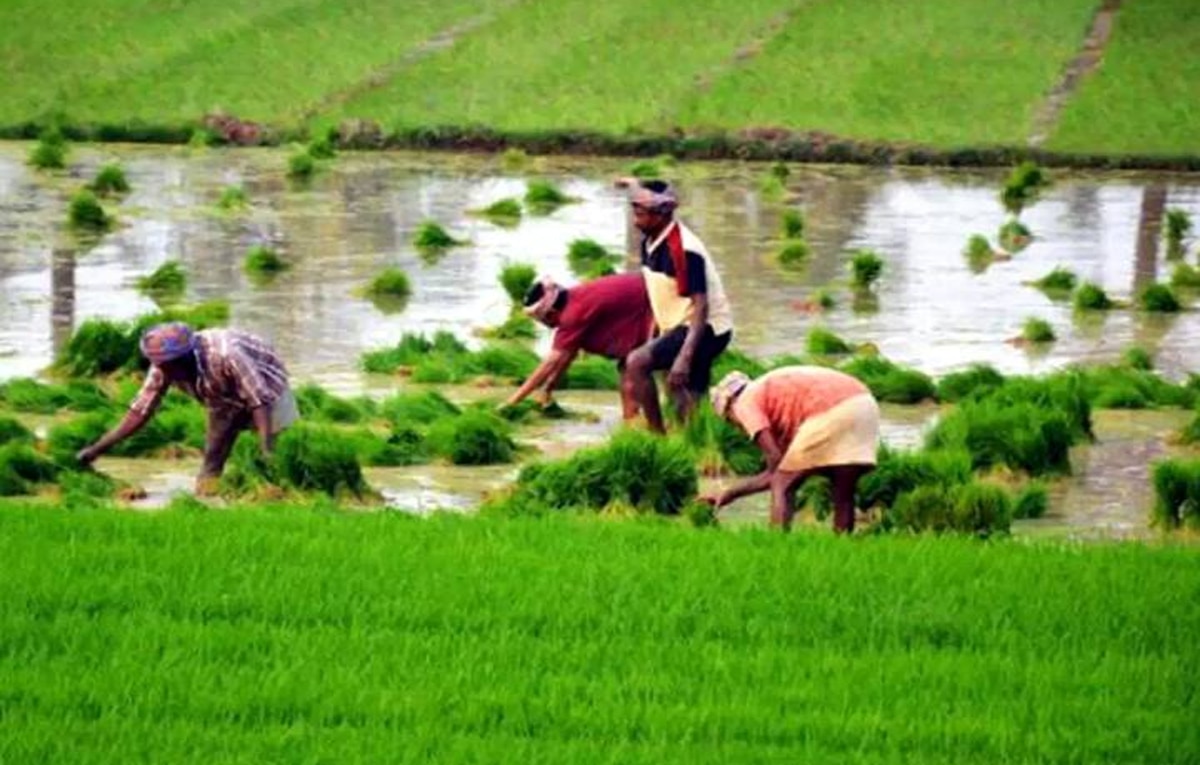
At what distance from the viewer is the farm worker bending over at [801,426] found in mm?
13844

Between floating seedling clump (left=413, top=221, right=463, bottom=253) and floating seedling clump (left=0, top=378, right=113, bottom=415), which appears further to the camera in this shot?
floating seedling clump (left=413, top=221, right=463, bottom=253)

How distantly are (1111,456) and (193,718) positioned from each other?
8545 mm

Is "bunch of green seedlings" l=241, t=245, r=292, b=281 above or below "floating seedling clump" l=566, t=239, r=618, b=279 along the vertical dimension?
below

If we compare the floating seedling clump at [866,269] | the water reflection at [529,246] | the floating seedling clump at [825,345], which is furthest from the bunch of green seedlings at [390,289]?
the floating seedling clump at [825,345]

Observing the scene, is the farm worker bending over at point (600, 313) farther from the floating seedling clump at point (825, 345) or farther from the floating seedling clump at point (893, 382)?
the floating seedling clump at point (825, 345)

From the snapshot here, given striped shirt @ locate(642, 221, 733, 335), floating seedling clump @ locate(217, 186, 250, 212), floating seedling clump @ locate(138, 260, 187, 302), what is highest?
striped shirt @ locate(642, 221, 733, 335)

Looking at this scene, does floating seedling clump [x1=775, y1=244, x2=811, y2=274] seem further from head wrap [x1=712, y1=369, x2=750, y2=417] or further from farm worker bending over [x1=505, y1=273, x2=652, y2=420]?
head wrap [x1=712, y1=369, x2=750, y2=417]

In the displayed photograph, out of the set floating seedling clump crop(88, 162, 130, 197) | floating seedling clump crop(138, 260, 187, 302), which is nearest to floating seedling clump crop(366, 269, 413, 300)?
floating seedling clump crop(138, 260, 187, 302)

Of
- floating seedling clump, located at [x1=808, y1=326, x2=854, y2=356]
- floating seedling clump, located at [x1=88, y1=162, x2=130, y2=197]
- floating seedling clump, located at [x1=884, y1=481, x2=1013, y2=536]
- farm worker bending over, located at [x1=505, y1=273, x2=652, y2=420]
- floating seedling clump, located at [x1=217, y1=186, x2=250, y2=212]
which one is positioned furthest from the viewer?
floating seedling clump, located at [x1=88, y1=162, x2=130, y2=197]

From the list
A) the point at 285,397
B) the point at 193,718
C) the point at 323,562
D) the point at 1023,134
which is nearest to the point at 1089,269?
the point at 1023,134

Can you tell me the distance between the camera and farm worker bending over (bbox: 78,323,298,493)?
15289 mm

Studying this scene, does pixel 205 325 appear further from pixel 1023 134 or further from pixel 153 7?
pixel 153 7

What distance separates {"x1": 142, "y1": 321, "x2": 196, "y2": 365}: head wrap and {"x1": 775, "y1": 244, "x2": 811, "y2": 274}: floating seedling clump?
12778 millimetres

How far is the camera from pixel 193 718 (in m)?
10.3
